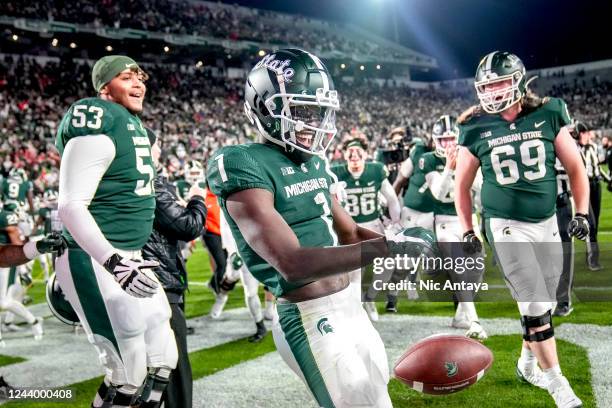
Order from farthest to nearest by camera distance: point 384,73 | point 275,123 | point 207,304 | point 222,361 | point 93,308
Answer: point 384,73 < point 207,304 < point 222,361 < point 93,308 < point 275,123

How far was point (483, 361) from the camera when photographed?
3.12 metres

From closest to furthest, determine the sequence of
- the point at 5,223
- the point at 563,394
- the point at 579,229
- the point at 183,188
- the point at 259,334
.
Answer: the point at 563,394 < the point at 579,229 < the point at 259,334 < the point at 5,223 < the point at 183,188

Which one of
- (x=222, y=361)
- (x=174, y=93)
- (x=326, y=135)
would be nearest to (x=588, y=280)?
→ (x=222, y=361)

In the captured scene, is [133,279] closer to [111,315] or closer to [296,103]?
[111,315]

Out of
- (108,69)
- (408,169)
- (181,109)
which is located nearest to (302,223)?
(108,69)

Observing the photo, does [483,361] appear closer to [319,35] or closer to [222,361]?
[222,361]

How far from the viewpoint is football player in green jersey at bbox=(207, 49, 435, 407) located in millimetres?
2059

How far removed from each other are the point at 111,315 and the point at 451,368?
1.66 m

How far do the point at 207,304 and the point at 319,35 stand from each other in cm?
3969

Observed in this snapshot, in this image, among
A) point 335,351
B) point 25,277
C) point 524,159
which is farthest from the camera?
point 25,277

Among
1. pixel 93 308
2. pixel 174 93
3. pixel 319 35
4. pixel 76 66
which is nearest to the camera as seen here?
pixel 93 308

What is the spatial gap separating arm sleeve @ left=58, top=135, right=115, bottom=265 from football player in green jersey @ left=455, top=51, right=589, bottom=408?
244 cm

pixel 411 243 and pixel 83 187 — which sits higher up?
pixel 83 187

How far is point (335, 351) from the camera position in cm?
213
